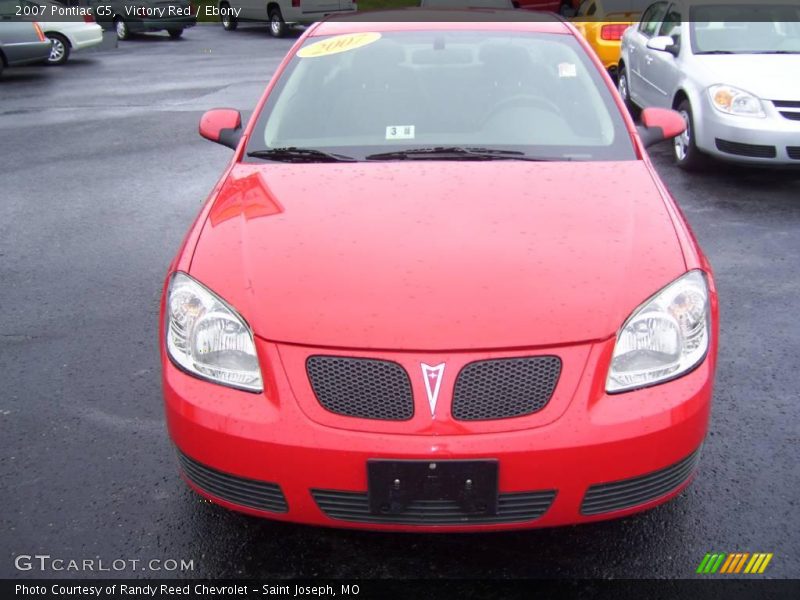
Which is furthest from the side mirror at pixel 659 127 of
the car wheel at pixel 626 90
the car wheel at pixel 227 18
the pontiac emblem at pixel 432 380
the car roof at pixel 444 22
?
the car wheel at pixel 227 18

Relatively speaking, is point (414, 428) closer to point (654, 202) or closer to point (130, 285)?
point (654, 202)

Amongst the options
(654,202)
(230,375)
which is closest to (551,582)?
(230,375)

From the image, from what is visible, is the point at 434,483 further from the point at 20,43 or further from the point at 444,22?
the point at 20,43

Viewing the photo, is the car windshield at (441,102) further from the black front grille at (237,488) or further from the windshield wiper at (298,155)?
the black front grille at (237,488)

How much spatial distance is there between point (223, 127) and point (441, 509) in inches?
92.8

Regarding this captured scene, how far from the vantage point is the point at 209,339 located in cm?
242

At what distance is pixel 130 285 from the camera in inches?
195

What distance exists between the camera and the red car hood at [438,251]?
2.31m

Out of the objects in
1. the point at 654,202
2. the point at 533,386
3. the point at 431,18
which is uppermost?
the point at 431,18

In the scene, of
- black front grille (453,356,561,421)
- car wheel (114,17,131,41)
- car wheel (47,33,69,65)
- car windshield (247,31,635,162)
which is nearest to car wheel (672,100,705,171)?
car windshield (247,31,635,162)

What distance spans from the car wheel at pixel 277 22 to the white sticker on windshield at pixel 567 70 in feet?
65.5

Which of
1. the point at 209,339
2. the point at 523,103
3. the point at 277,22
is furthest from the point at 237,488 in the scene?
the point at 277,22

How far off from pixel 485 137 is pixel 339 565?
175cm

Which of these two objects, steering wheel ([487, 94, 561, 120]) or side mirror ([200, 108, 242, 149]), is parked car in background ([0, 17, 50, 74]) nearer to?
side mirror ([200, 108, 242, 149])
